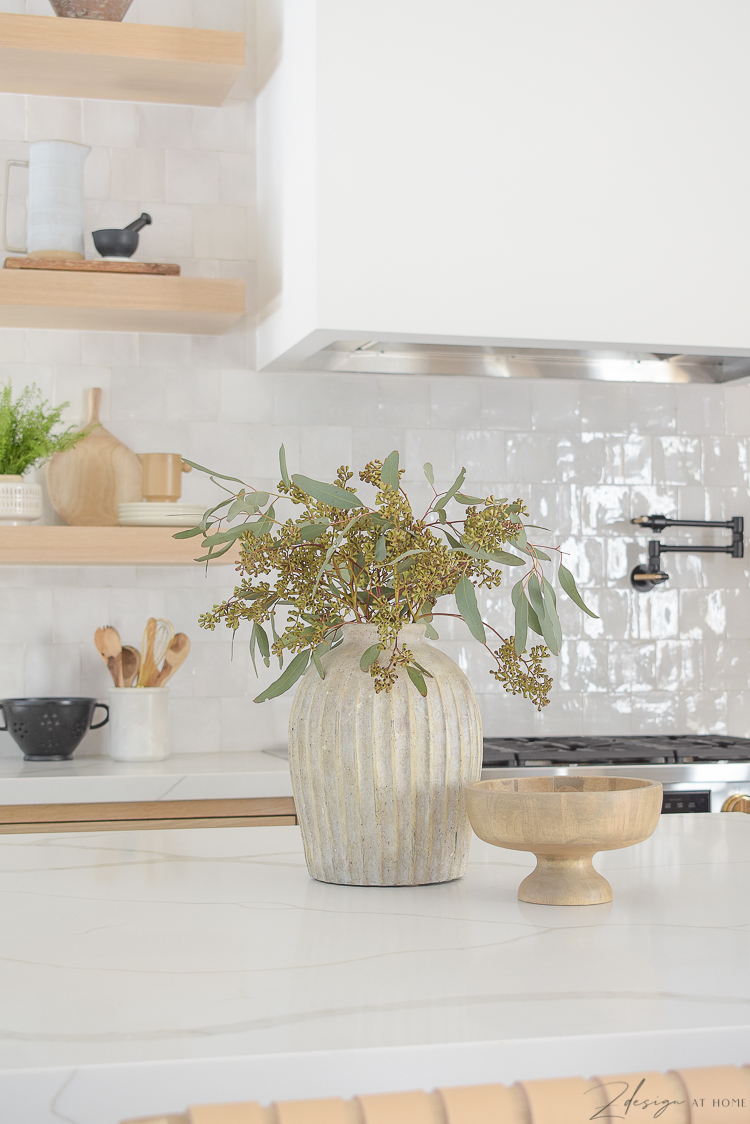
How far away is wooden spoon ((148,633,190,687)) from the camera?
9.50 feet

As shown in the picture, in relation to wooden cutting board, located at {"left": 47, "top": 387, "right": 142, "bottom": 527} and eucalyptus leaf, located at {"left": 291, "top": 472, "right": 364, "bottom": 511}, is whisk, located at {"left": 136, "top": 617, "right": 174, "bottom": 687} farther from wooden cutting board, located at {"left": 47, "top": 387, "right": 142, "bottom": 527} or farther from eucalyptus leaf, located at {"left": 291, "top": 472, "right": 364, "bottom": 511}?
eucalyptus leaf, located at {"left": 291, "top": 472, "right": 364, "bottom": 511}

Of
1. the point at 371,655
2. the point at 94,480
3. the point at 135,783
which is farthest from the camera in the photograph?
the point at 94,480

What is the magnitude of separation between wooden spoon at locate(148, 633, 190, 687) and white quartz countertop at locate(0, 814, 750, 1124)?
1576mm

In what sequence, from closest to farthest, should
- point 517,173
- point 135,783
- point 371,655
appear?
point 371,655 → point 135,783 → point 517,173

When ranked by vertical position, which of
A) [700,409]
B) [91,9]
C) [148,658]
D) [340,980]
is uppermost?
[91,9]

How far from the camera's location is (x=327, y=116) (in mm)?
2531

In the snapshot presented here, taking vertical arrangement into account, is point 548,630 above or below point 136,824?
above

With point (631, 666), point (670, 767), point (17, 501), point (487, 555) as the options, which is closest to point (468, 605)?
point (487, 555)

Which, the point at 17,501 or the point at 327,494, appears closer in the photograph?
the point at 327,494

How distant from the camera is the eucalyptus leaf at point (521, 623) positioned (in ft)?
3.81

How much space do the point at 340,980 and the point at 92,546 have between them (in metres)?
2.04

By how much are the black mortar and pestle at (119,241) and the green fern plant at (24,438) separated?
1.36ft

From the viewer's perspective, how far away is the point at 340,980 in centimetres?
85

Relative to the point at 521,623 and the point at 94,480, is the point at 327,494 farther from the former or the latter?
the point at 94,480
